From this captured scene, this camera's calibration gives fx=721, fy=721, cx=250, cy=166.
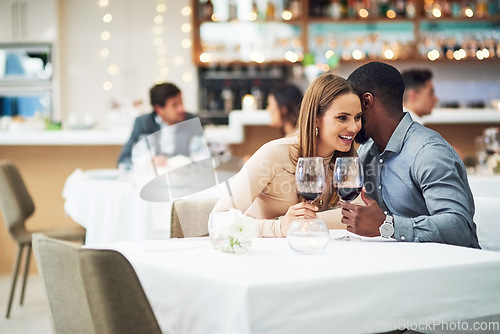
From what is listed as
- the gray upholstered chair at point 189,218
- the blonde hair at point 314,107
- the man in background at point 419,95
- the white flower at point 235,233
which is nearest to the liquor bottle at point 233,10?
the man in background at point 419,95

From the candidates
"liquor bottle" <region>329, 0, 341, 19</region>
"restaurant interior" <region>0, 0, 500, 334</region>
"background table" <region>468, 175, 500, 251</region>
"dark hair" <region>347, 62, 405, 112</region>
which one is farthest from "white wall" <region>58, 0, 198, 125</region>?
"background table" <region>468, 175, 500, 251</region>

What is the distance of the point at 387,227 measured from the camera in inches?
81.1

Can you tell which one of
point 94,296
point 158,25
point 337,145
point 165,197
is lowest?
point 165,197

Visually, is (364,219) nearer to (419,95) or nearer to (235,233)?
(235,233)

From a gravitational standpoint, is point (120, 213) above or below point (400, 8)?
below

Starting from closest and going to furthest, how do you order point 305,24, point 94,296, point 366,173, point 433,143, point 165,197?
point 94,296 → point 433,143 → point 366,173 → point 165,197 → point 305,24

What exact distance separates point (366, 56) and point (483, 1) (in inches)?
54.9

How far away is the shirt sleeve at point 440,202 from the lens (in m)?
2.07

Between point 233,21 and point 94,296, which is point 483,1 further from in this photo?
point 94,296

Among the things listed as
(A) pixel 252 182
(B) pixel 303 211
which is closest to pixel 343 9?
(A) pixel 252 182

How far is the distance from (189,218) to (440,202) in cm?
88

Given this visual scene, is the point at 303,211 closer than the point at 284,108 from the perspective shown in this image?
Yes

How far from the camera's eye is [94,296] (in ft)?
4.94

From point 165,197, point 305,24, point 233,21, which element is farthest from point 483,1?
point 165,197
